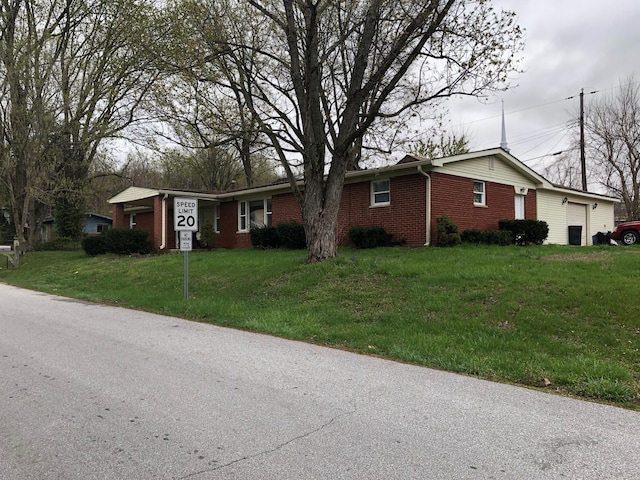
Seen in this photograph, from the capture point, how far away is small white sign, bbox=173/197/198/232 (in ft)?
38.7

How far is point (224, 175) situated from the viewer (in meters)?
44.4

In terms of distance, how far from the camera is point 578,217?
2553 cm

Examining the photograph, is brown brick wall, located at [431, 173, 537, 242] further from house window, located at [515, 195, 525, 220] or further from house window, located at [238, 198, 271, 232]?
house window, located at [238, 198, 271, 232]

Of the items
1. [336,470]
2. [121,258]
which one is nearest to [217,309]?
[336,470]

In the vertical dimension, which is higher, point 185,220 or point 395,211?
point 395,211

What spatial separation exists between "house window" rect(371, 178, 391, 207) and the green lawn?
3646 millimetres

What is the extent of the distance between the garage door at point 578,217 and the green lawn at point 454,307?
12.1 m

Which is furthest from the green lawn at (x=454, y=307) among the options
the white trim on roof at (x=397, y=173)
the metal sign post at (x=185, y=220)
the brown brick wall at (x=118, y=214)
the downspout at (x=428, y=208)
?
the brown brick wall at (x=118, y=214)

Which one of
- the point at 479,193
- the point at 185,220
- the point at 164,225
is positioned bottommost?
the point at 185,220

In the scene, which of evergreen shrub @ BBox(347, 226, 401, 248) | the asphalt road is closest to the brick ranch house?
evergreen shrub @ BBox(347, 226, 401, 248)

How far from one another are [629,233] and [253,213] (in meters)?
16.8

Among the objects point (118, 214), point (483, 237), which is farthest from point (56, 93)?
point (483, 237)

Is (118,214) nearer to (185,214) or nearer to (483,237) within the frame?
(185,214)

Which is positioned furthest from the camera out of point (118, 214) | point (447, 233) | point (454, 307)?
point (118, 214)
